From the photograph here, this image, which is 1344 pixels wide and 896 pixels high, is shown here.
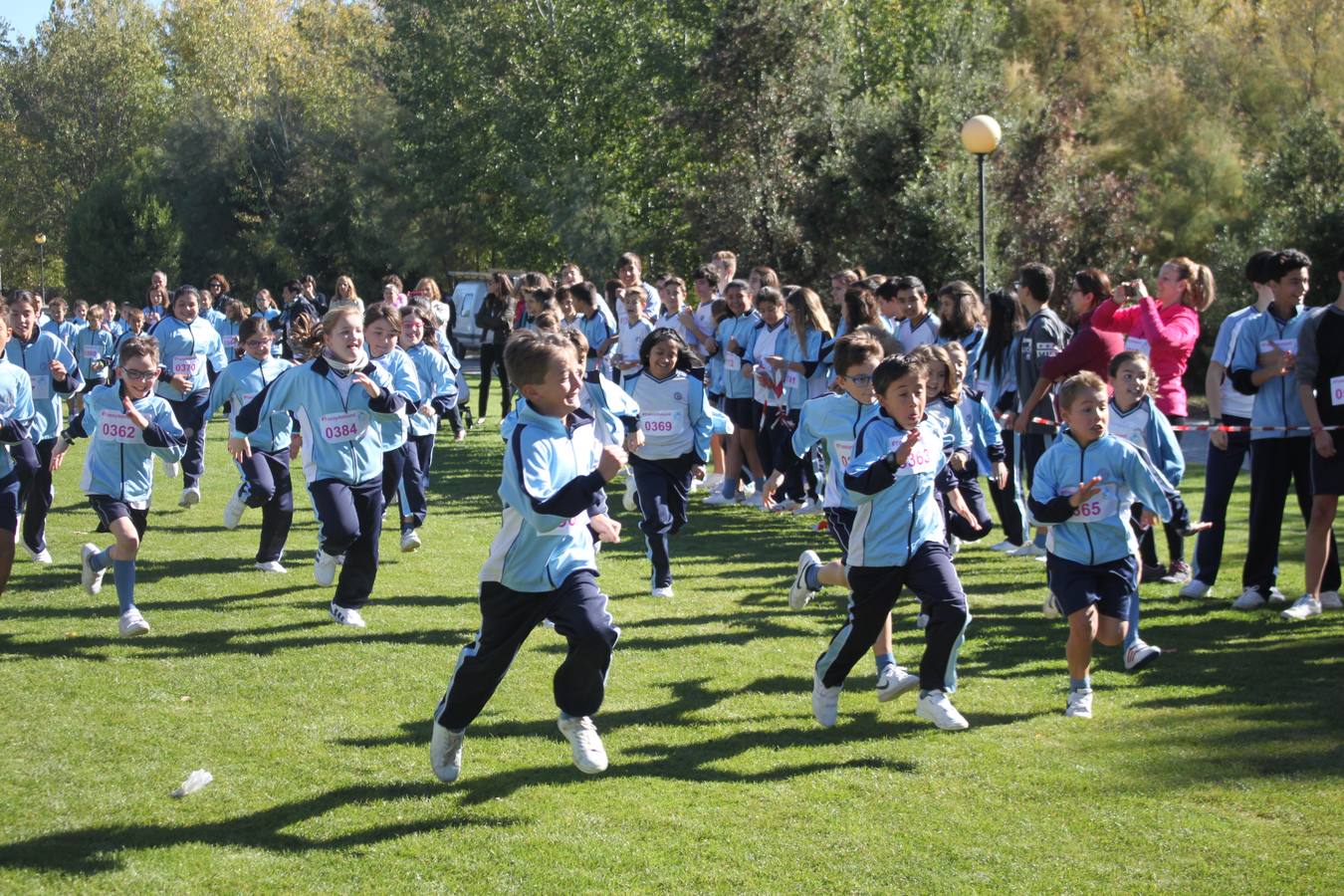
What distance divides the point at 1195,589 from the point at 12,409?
7644 mm

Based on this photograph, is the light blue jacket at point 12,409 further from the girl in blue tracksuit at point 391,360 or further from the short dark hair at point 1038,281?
the short dark hair at point 1038,281

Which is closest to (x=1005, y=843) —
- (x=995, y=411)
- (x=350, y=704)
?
(x=350, y=704)

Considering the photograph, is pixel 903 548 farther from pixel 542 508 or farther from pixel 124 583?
pixel 124 583

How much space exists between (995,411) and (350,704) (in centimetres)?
603

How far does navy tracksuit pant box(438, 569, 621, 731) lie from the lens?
5723 mm

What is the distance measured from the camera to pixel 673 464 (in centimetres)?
1009

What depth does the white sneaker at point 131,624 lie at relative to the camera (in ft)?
28.1

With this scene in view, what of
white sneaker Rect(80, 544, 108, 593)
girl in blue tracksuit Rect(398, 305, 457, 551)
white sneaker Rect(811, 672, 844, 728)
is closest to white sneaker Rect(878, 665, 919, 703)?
white sneaker Rect(811, 672, 844, 728)

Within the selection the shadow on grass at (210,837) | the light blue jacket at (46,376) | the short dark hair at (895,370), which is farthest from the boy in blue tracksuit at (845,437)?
the light blue jacket at (46,376)

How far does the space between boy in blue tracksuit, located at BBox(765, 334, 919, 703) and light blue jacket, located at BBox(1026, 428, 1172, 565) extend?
0.93m

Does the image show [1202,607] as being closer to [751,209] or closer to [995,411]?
[995,411]

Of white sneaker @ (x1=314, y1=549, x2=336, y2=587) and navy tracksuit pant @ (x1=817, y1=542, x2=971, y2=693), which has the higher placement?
navy tracksuit pant @ (x1=817, y1=542, x2=971, y2=693)

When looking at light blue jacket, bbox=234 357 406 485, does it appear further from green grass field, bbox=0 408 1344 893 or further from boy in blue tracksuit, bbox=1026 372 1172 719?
boy in blue tracksuit, bbox=1026 372 1172 719

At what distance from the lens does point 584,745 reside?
582 centimetres
